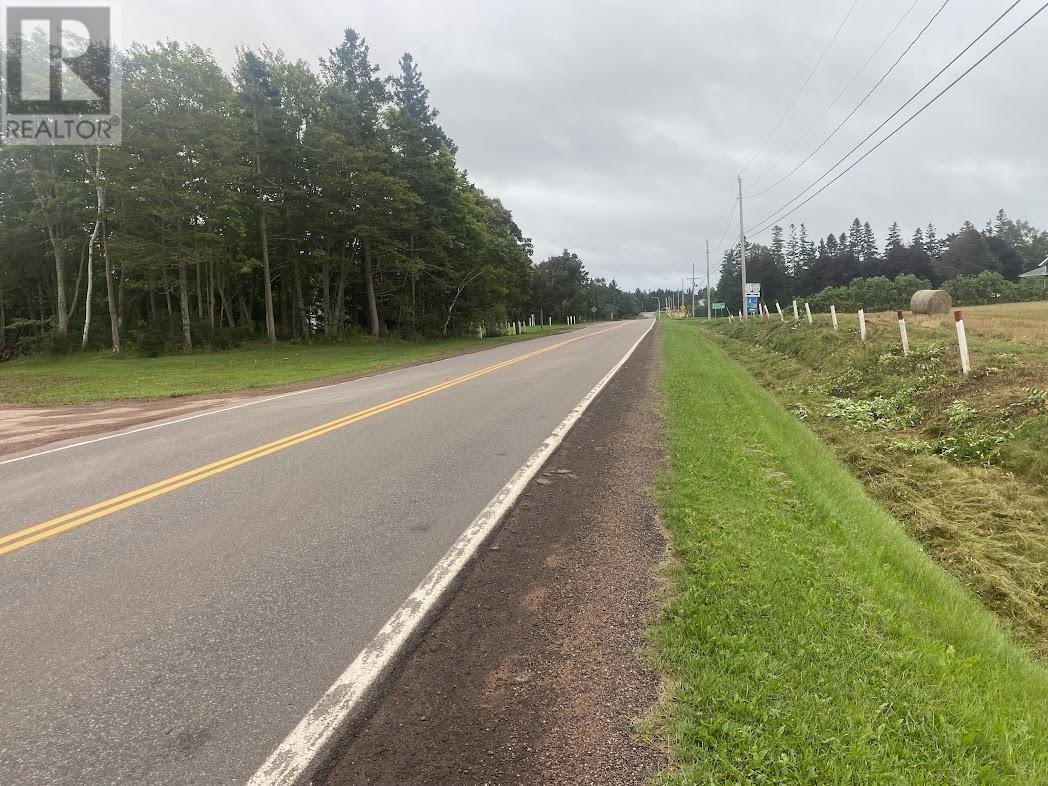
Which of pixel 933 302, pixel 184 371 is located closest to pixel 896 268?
pixel 933 302

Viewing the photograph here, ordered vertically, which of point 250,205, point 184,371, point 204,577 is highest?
point 250,205

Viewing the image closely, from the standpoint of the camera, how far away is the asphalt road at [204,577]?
8.32 feet

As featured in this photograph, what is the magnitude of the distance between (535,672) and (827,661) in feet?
4.91

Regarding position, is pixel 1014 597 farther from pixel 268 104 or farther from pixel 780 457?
pixel 268 104

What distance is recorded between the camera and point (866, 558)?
418 centimetres

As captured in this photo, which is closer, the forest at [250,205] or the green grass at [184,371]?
the green grass at [184,371]

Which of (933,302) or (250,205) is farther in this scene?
→ (250,205)

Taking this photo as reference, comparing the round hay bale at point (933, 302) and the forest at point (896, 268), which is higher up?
the forest at point (896, 268)

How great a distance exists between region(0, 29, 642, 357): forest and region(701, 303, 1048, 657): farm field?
1057 inches

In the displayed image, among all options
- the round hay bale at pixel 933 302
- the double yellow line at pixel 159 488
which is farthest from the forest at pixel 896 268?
the double yellow line at pixel 159 488

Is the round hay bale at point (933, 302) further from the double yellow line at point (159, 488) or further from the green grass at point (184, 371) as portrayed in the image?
the double yellow line at point (159, 488)

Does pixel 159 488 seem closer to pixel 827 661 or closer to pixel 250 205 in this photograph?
pixel 827 661

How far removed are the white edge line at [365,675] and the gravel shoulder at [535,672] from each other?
0.34 feet

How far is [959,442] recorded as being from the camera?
736cm
